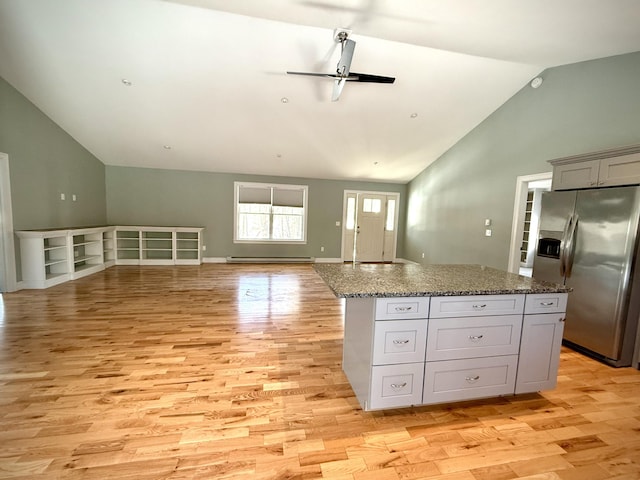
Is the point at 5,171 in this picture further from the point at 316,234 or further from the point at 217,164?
the point at 316,234

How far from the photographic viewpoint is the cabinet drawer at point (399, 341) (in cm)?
177

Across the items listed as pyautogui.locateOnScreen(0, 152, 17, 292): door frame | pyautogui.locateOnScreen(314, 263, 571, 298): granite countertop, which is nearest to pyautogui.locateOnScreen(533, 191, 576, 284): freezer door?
pyautogui.locateOnScreen(314, 263, 571, 298): granite countertop

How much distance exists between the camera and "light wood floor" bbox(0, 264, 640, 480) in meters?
1.48

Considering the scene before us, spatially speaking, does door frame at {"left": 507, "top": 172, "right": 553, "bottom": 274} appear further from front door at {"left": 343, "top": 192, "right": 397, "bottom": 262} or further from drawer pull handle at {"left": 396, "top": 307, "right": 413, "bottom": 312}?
front door at {"left": 343, "top": 192, "right": 397, "bottom": 262}

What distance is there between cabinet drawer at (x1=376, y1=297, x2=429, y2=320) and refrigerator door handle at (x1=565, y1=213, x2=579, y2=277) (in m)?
2.26

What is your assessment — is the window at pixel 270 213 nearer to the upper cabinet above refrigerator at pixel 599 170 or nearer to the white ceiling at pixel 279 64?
the white ceiling at pixel 279 64

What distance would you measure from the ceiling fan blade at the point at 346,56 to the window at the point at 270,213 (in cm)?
465

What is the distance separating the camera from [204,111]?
4754mm

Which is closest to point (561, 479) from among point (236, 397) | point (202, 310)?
point (236, 397)

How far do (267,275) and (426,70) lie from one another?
467 centimetres

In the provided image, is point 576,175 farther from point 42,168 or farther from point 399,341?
point 42,168

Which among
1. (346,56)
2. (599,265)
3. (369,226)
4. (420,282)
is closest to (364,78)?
(346,56)

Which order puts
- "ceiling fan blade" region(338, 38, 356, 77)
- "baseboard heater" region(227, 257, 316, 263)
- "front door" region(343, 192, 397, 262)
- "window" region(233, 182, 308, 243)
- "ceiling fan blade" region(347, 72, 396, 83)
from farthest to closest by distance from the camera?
"front door" region(343, 192, 397, 262), "window" region(233, 182, 308, 243), "baseboard heater" region(227, 257, 316, 263), "ceiling fan blade" region(347, 72, 396, 83), "ceiling fan blade" region(338, 38, 356, 77)

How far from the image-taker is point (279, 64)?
3.77 m
